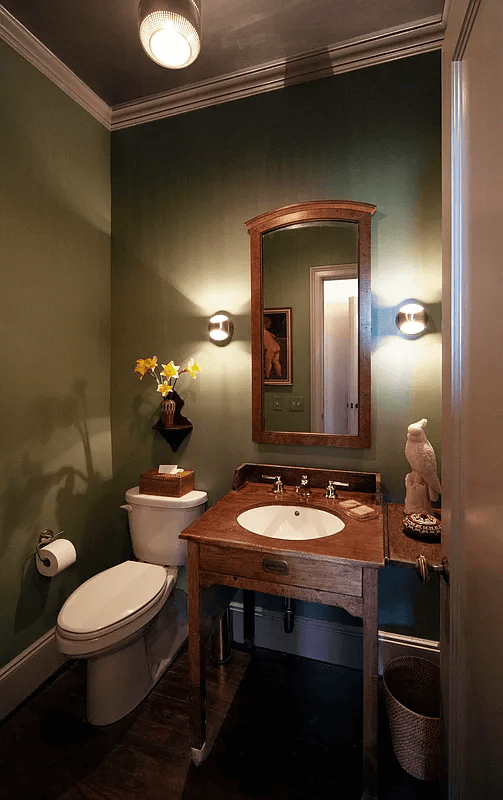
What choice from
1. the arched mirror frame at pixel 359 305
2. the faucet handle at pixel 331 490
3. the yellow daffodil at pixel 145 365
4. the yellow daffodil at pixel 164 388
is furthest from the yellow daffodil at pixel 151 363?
the faucet handle at pixel 331 490

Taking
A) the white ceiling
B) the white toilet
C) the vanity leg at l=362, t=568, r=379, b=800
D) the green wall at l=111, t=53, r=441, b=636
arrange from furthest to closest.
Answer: the green wall at l=111, t=53, r=441, b=636, the white ceiling, the white toilet, the vanity leg at l=362, t=568, r=379, b=800

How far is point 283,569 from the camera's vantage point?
1277 millimetres

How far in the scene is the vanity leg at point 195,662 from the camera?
1387mm

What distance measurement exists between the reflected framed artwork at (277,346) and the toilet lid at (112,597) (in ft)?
3.38

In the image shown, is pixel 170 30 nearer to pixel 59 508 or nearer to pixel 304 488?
pixel 304 488

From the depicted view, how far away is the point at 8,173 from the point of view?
5.37 ft

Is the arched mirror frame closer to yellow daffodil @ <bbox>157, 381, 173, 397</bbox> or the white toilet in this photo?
yellow daffodil @ <bbox>157, 381, 173, 397</bbox>

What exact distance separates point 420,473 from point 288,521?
0.57 metres

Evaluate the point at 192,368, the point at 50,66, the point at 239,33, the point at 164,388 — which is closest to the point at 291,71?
the point at 239,33

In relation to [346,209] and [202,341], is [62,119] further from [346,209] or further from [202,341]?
[346,209]

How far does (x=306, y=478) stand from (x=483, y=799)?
124cm

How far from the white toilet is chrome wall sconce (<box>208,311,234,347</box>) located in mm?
788

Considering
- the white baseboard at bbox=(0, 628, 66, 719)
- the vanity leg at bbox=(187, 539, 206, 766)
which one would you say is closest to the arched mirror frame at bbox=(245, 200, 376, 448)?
the vanity leg at bbox=(187, 539, 206, 766)

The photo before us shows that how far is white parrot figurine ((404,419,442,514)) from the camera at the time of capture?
4.73ft
